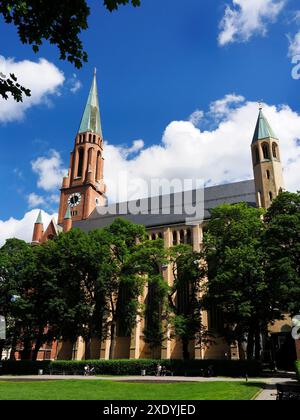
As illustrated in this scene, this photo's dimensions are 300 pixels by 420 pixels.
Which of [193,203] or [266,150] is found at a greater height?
[266,150]

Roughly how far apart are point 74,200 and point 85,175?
211 inches

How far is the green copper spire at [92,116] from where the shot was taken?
249 feet

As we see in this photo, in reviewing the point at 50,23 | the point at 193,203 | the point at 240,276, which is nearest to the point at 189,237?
the point at 193,203

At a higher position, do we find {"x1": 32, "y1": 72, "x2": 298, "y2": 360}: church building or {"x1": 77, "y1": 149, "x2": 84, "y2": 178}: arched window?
{"x1": 77, "y1": 149, "x2": 84, "y2": 178}: arched window

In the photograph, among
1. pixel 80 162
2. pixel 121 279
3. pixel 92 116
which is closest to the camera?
pixel 121 279

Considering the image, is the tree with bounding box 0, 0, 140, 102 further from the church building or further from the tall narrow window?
the tall narrow window

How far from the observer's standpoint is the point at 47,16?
621 centimetres

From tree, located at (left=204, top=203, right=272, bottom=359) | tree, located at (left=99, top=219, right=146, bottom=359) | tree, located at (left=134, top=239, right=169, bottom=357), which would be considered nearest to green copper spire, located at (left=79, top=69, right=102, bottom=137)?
tree, located at (left=99, top=219, right=146, bottom=359)

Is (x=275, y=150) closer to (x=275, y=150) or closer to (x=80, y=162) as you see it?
(x=275, y=150)

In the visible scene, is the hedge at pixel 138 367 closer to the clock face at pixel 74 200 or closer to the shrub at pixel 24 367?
the shrub at pixel 24 367

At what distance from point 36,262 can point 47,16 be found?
38192 mm

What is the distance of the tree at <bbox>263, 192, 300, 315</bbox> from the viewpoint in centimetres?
2639

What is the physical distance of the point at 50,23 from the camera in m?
6.29

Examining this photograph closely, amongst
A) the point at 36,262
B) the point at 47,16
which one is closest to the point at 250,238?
the point at 36,262
